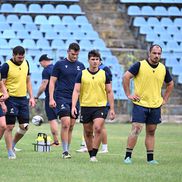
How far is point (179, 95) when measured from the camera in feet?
97.6

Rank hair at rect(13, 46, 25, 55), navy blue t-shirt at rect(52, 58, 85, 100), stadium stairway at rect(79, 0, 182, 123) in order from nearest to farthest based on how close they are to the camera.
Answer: hair at rect(13, 46, 25, 55) → navy blue t-shirt at rect(52, 58, 85, 100) → stadium stairway at rect(79, 0, 182, 123)

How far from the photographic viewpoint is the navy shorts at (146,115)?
13.4 meters

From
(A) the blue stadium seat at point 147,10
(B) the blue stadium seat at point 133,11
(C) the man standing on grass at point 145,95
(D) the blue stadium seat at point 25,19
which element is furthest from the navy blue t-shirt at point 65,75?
(A) the blue stadium seat at point 147,10

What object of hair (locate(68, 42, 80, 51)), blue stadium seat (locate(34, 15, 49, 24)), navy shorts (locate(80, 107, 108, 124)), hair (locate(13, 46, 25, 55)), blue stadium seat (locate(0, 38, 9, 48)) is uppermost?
blue stadium seat (locate(34, 15, 49, 24))

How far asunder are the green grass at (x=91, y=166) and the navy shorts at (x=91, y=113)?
2.48ft

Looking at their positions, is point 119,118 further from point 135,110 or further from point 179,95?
point 135,110

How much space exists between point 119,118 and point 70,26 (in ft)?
18.5

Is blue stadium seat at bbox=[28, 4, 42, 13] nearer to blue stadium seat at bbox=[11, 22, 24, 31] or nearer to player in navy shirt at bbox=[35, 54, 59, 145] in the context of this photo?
blue stadium seat at bbox=[11, 22, 24, 31]

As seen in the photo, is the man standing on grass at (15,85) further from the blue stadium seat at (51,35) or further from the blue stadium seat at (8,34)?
the blue stadium seat at (51,35)

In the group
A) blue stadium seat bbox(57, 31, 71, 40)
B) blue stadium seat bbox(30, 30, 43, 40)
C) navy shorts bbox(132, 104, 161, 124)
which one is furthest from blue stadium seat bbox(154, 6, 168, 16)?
navy shorts bbox(132, 104, 161, 124)

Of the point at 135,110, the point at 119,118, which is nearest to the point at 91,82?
the point at 135,110

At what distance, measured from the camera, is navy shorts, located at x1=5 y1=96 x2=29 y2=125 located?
1445 centimetres

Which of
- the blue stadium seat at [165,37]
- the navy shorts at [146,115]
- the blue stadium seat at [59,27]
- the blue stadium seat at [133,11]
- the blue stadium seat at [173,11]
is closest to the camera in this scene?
the navy shorts at [146,115]

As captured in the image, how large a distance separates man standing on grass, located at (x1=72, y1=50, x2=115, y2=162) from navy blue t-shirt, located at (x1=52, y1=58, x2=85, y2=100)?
1014mm
